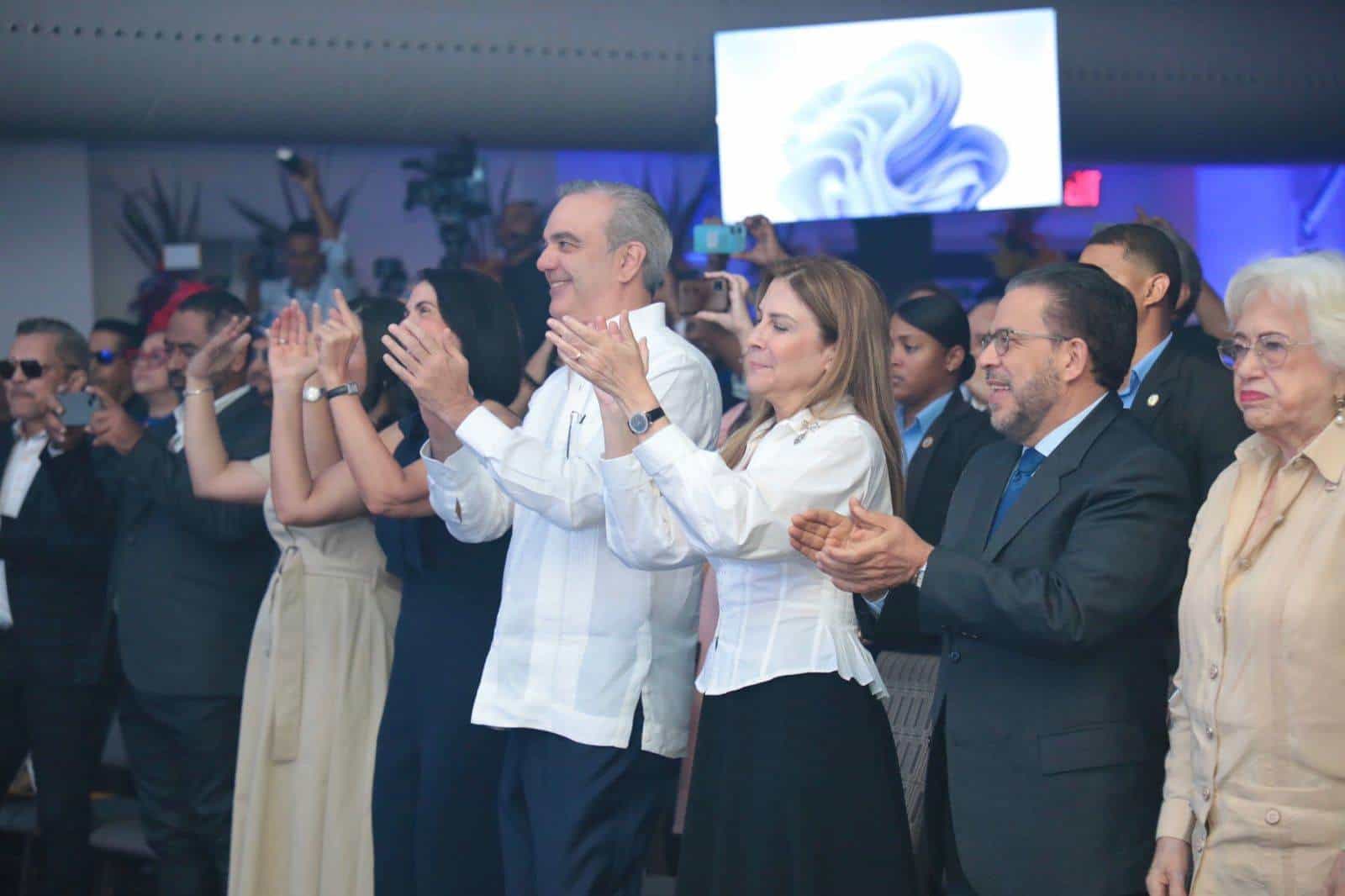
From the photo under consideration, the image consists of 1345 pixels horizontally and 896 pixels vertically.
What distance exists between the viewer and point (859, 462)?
226 cm

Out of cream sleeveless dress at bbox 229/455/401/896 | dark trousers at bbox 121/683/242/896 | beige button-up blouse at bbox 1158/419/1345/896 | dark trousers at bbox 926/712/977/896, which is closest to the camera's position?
beige button-up blouse at bbox 1158/419/1345/896

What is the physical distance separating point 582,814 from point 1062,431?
96 cm

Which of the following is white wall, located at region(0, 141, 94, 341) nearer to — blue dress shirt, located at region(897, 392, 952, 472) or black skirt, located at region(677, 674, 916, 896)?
blue dress shirt, located at region(897, 392, 952, 472)

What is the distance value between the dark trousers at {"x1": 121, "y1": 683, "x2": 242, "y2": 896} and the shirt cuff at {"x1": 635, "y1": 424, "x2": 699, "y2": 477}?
72.2 inches

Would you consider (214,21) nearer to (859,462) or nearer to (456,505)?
(456,505)

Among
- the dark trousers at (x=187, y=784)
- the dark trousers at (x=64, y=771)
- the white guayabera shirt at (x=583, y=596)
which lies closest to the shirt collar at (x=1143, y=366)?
the white guayabera shirt at (x=583, y=596)

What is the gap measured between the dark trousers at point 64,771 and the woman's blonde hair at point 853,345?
2.36 meters

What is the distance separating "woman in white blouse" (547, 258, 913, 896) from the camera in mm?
2186

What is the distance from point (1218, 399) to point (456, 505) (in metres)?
1.34

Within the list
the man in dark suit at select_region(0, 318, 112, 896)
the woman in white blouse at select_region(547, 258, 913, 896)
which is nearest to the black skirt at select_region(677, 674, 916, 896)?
the woman in white blouse at select_region(547, 258, 913, 896)

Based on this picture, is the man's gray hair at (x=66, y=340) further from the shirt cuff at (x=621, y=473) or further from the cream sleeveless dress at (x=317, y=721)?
the shirt cuff at (x=621, y=473)

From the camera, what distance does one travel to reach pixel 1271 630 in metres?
1.92

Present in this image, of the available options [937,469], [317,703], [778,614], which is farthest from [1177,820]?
[317,703]

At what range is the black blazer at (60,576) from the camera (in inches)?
154
